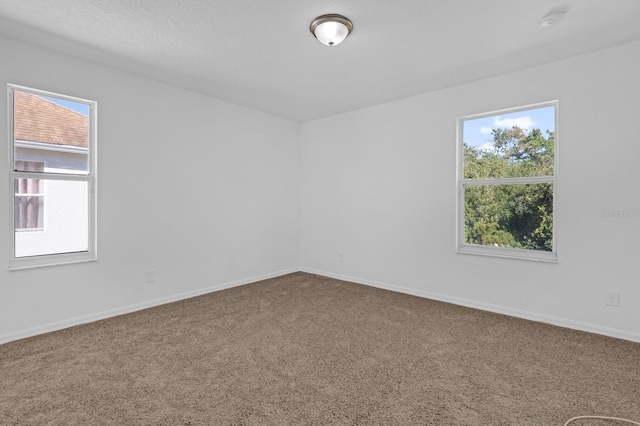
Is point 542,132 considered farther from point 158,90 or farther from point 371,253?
point 158,90

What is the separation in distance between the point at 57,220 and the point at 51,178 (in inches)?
15.6

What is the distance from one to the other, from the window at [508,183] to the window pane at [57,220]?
159 inches

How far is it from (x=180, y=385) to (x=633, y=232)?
3.78m

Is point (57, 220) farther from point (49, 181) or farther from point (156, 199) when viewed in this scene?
point (156, 199)

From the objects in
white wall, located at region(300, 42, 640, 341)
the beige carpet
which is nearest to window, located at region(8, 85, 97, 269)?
the beige carpet

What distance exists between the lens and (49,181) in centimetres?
300

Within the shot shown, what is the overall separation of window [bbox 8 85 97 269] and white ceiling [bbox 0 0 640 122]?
55cm

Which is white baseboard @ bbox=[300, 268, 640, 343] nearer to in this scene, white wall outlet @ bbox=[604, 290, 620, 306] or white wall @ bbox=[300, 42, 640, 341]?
white wall @ bbox=[300, 42, 640, 341]

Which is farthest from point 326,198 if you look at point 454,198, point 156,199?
point 156,199

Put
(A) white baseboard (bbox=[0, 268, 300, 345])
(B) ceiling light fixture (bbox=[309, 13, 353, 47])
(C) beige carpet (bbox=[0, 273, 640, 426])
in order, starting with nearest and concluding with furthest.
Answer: (C) beige carpet (bbox=[0, 273, 640, 426]) → (B) ceiling light fixture (bbox=[309, 13, 353, 47]) → (A) white baseboard (bbox=[0, 268, 300, 345])

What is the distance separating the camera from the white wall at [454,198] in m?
2.84

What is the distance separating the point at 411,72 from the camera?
3379mm

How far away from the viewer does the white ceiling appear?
2283 millimetres

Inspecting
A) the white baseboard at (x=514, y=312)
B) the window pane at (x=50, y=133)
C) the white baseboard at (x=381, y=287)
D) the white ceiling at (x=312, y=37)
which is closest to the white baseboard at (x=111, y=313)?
the white baseboard at (x=381, y=287)
